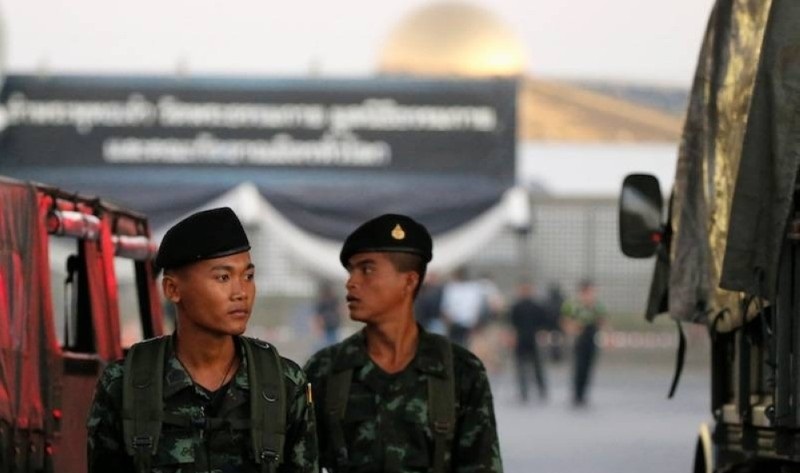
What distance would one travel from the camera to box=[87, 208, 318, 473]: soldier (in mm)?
6367

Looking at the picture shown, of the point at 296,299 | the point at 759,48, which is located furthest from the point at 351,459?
the point at 296,299

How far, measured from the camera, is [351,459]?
8.38 metres

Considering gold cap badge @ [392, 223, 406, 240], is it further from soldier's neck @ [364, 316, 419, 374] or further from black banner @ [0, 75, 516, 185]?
black banner @ [0, 75, 516, 185]

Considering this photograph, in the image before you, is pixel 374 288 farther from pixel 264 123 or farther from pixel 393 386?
pixel 264 123

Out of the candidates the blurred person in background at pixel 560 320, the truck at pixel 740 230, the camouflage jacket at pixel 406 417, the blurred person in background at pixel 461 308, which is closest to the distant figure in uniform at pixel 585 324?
the blurred person in background at pixel 461 308

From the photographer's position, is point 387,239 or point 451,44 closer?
point 387,239

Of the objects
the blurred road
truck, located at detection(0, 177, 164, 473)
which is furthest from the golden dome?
truck, located at detection(0, 177, 164, 473)

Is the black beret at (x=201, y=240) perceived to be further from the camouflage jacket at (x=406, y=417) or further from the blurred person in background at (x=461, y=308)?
the blurred person in background at (x=461, y=308)

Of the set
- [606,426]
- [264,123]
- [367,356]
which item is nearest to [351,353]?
[367,356]

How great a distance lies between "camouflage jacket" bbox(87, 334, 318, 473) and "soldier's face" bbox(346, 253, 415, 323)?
2186 millimetres

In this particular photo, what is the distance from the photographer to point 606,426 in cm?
2558

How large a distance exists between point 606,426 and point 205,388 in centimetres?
1940

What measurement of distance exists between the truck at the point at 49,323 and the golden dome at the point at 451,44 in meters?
79.6

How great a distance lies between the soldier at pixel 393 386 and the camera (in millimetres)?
8359
